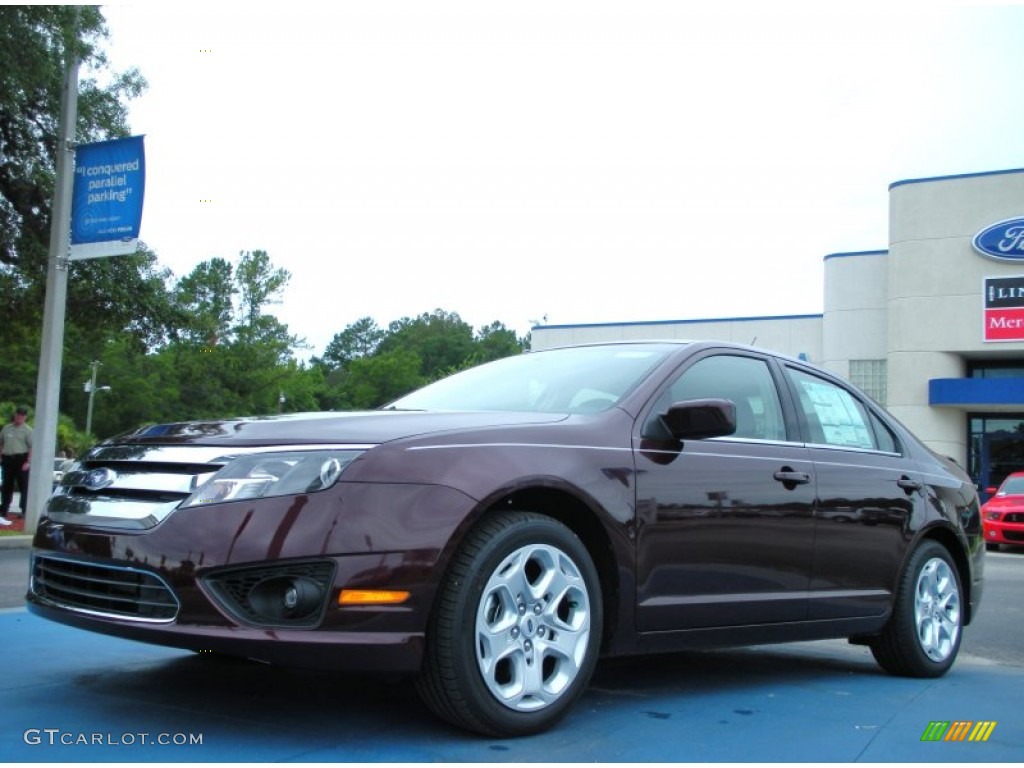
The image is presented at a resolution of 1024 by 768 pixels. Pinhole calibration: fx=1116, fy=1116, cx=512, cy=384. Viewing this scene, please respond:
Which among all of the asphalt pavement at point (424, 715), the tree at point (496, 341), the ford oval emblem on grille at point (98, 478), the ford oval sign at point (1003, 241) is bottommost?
the asphalt pavement at point (424, 715)

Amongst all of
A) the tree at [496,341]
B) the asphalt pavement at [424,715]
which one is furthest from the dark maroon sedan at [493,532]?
the tree at [496,341]

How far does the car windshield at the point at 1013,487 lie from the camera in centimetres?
1897

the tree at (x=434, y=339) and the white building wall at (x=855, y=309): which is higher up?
the tree at (x=434, y=339)

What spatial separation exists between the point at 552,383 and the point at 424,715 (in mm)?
1547

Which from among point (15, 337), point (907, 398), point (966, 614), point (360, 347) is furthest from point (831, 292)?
point (360, 347)

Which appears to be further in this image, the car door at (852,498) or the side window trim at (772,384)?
the car door at (852,498)

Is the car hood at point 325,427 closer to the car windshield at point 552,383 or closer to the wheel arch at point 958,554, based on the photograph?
the car windshield at point 552,383

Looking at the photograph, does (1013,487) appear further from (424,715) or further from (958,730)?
(424,715)

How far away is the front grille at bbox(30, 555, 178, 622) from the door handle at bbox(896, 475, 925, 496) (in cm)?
369

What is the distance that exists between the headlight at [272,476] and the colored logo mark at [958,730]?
7.73ft

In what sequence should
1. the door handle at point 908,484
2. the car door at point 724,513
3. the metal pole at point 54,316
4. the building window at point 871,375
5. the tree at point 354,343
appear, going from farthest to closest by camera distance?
the tree at point 354,343 < the building window at point 871,375 < the metal pole at point 54,316 < the door handle at point 908,484 < the car door at point 724,513

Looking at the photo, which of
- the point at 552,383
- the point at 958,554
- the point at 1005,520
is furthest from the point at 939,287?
the point at 552,383

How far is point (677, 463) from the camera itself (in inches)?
173

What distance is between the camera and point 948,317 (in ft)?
101
